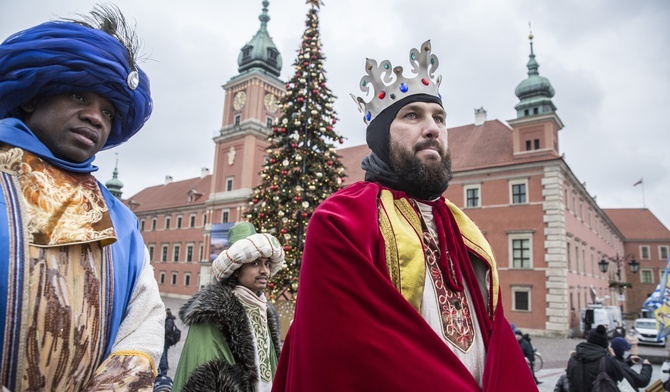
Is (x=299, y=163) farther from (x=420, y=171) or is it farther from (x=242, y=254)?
(x=420, y=171)

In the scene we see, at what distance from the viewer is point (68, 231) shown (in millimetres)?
1183

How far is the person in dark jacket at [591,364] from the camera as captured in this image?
402 cm

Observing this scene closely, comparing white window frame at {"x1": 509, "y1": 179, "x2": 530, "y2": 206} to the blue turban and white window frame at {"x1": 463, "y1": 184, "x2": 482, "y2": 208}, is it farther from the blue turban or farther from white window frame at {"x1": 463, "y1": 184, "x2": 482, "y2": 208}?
the blue turban

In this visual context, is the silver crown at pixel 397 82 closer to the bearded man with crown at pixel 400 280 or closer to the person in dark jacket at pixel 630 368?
the bearded man with crown at pixel 400 280

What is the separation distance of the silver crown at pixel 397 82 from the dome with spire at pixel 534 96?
25099 mm

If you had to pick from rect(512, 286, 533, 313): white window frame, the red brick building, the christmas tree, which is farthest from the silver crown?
rect(512, 286, 533, 313): white window frame

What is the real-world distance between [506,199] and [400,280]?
2356cm

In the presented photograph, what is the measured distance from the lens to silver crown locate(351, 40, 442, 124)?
5.85ft

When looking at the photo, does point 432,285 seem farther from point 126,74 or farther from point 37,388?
point 126,74

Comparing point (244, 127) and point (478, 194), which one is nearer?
point (478, 194)

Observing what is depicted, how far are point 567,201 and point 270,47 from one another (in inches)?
1156

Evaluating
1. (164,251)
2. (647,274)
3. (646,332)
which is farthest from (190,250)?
(647,274)

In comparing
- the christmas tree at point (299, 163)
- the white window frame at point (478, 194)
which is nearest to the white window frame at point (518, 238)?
the white window frame at point (478, 194)

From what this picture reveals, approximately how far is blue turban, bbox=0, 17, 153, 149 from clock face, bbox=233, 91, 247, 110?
37596mm
